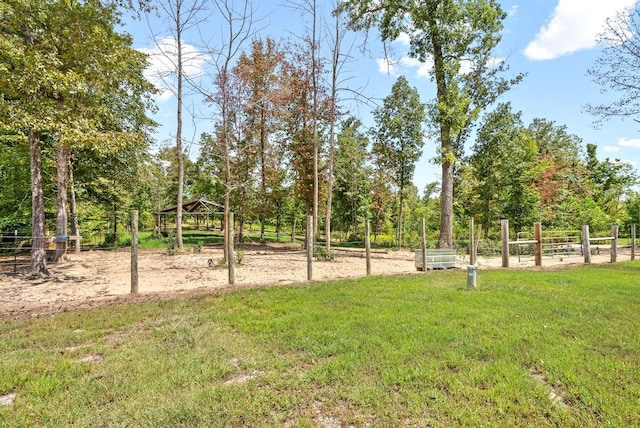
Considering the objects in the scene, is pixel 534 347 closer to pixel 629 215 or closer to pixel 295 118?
pixel 295 118

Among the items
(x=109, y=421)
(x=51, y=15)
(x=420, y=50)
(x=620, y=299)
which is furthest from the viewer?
(x=420, y=50)

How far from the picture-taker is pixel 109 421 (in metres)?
2.39

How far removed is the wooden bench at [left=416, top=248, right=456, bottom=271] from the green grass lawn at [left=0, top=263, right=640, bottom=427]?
466 centimetres

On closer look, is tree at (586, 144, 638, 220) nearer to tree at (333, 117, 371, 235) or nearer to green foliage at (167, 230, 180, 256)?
tree at (333, 117, 371, 235)

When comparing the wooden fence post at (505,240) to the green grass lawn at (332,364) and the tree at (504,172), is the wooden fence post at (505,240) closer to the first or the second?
the green grass lawn at (332,364)

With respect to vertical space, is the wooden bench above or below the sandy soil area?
above

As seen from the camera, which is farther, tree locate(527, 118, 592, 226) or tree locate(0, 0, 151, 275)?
tree locate(527, 118, 592, 226)

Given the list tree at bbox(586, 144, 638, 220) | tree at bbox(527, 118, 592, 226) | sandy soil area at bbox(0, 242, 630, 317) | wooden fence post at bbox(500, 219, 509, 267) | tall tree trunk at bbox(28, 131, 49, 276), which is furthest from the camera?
tree at bbox(586, 144, 638, 220)

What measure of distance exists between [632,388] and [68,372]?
5109 millimetres

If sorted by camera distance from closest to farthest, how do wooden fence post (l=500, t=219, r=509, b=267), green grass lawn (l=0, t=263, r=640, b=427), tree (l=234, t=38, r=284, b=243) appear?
green grass lawn (l=0, t=263, r=640, b=427)
wooden fence post (l=500, t=219, r=509, b=267)
tree (l=234, t=38, r=284, b=243)

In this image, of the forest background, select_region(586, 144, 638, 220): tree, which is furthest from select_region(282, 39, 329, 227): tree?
select_region(586, 144, 638, 220): tree

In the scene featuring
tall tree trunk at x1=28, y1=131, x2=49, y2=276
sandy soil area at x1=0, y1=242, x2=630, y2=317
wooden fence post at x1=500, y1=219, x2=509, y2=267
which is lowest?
sandy soil area at x1=0, y1=242, x2=630, y2=317

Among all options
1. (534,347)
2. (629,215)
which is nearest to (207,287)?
(534,347)

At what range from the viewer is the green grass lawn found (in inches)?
97.4
